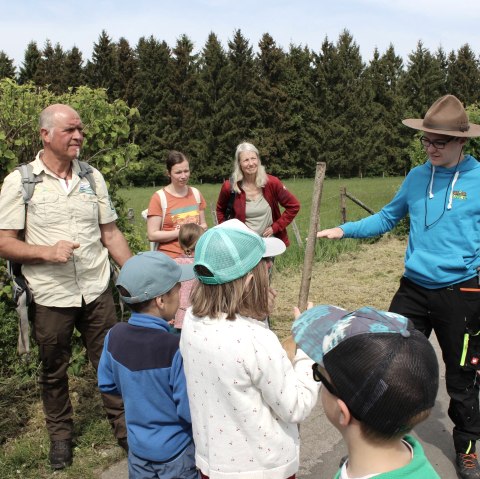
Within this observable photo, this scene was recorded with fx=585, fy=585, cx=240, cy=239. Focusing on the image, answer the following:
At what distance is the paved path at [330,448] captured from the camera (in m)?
3.47

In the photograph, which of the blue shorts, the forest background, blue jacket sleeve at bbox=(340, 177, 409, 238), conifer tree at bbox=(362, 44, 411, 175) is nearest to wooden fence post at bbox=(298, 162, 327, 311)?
blue jacket sleeve at bbox=(340, 177, 409, 238)

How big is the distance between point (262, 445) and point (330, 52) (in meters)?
58.3

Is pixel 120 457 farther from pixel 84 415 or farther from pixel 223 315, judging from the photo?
pixel 223 315

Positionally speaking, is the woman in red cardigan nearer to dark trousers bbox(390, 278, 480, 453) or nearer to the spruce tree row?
dark trousers bbox(390, 278, 480, 453)

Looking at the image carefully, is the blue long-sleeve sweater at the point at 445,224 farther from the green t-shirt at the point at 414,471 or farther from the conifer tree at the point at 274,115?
the conifer tree at the point at 274,115

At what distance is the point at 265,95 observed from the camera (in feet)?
176

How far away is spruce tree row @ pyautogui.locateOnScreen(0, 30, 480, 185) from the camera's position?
5319cm

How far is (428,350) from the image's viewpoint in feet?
4.74

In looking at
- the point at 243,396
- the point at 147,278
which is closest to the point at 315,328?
the point at 243,396

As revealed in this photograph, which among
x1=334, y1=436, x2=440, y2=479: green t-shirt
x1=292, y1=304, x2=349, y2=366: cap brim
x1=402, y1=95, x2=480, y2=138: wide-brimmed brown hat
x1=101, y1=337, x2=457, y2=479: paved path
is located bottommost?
x1=101, y1=337, x2=457, y2=479: paved path

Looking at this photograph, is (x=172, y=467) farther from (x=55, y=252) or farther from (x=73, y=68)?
(x=73, y=68)

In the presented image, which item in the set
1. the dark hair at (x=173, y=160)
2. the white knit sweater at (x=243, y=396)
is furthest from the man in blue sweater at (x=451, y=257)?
the dark hair at (x=173, y=160)

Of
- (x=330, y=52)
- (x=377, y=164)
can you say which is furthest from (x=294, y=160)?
(x=330, y=52)

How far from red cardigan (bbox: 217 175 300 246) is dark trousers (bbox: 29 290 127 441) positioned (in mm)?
2275
